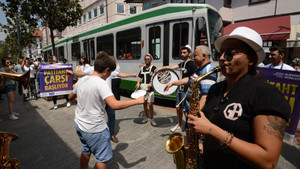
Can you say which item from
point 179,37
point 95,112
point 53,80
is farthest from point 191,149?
point 53,80

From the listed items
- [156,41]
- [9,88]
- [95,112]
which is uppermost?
[156,41]

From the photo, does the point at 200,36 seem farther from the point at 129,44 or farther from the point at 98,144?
the point at 98,144

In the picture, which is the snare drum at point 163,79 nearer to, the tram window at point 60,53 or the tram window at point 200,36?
the tram window at point 200,36

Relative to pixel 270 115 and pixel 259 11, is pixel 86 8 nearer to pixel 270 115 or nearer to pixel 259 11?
pixel 259 11

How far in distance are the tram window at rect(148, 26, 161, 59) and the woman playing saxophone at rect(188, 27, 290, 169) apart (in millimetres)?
5312

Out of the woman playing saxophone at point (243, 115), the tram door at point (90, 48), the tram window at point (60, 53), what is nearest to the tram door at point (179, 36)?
the woman playing saxophone at point (243, 115)

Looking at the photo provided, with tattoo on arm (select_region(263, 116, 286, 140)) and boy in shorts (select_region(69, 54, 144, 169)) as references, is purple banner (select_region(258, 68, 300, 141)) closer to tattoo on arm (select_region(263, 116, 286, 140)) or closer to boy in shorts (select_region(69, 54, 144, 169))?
tattoo on arm (select_region(263, 116, 286, 140))

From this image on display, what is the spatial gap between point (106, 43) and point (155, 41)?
356cm

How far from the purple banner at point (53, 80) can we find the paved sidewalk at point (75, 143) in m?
0.88

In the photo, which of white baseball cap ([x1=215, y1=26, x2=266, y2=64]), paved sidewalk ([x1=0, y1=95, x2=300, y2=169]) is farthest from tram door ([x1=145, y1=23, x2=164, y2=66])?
white baseball cap ([x1=215, y1=26, x2=266, y2=64])

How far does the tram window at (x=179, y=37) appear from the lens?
19.6 feet

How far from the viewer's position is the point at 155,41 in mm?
6773

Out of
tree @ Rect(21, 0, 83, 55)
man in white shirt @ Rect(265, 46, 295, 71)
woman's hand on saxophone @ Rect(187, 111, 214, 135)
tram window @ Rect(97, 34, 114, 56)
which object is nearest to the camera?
woman's hand on saxophone @ Rect(187, 111, 214, 135)

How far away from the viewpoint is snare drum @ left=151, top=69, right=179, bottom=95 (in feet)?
13.3
